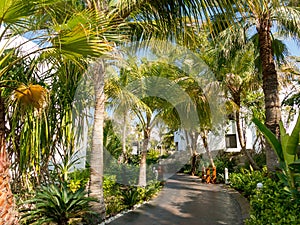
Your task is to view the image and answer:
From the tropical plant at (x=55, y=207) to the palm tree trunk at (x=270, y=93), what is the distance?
5253 mm

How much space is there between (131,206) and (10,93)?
5.75 meters

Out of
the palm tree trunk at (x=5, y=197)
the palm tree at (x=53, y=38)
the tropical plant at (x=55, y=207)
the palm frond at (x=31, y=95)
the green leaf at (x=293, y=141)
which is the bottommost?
the tropical plant at (x=55, y=207)

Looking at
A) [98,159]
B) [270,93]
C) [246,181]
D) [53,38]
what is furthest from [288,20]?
[53,38]

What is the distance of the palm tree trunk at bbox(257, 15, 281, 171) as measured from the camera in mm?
8086

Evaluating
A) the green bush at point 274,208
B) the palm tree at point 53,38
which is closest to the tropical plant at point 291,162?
the green bush at point 274,208

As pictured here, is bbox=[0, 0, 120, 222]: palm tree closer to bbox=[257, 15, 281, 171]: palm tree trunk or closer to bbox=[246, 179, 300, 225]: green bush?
bbox=[246, 179, 300, 225]: green bush

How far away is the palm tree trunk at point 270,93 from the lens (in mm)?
8086

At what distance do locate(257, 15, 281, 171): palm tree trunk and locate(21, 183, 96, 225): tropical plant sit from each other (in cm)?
525

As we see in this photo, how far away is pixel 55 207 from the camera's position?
21.4 ft

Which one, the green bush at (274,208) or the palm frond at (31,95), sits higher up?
the palm frond at (31,95)

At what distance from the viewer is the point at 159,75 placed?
14062mm

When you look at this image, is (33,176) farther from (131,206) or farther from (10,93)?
(131,206)

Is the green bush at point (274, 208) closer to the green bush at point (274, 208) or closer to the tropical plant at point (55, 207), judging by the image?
the green bush at point (274, 208)

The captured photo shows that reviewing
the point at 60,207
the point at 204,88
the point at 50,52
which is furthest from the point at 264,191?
the point at 204,88
